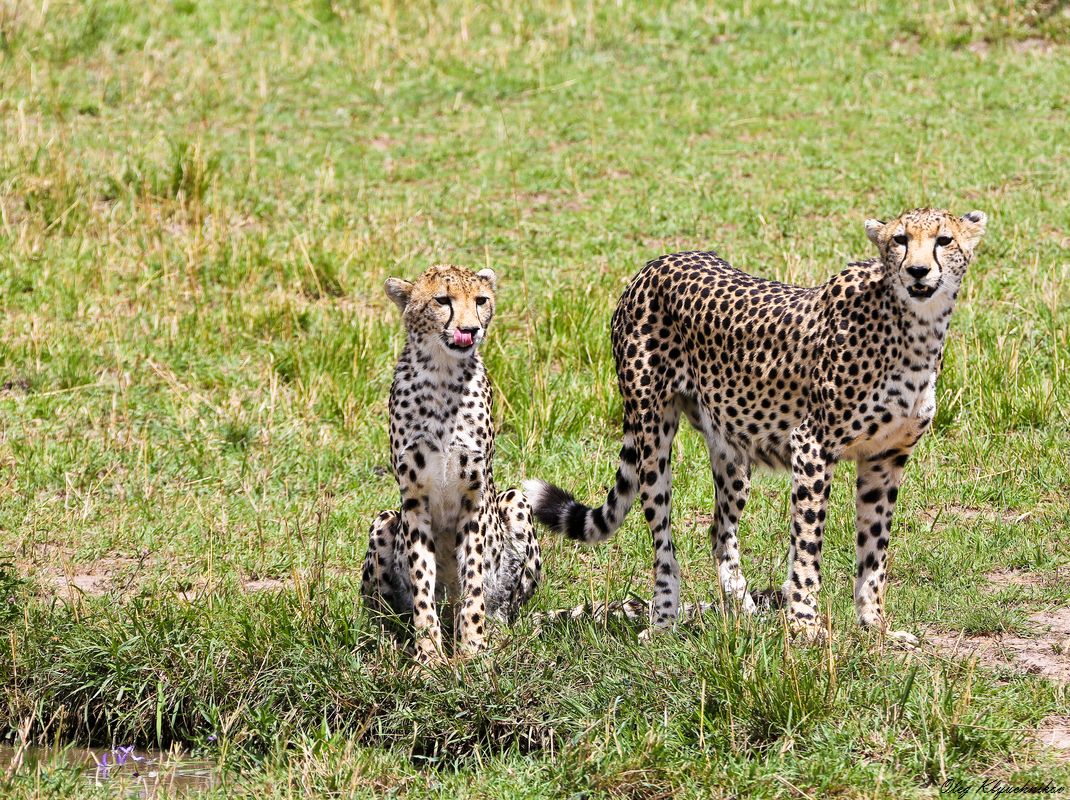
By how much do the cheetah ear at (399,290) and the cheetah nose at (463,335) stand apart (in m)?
0.25

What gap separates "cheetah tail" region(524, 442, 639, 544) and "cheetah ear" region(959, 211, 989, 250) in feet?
4.97

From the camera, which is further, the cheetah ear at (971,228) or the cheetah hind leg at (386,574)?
the cheetah hind leg at (386,574)

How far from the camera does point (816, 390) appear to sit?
17.1ft

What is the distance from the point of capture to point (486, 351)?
7.80 meters

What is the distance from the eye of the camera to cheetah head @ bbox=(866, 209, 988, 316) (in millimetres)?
4867

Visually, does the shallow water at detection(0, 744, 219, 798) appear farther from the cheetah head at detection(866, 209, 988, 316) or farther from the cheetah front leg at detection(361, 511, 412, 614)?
the cheetah head at detection(866, 209, 988, 316)

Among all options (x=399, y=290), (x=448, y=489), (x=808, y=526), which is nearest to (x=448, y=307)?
(x=399, y=290)

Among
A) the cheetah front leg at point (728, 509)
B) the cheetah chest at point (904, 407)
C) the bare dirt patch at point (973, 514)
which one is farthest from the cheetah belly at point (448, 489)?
the bare dirt patch at point (973, 514)

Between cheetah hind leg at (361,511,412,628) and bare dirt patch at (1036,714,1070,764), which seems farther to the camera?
cheetah hind leg at (361,511,412,628)


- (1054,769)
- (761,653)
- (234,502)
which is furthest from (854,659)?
(234,502)

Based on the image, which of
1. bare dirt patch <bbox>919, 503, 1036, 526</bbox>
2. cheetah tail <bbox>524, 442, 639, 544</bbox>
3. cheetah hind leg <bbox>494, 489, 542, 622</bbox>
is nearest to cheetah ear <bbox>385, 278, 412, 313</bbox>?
cheetah hind leg <bbox>494, 489, 542, 622</bbox>

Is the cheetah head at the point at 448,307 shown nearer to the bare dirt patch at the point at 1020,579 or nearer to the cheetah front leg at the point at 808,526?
the cheetah front leg at the point at 808,526

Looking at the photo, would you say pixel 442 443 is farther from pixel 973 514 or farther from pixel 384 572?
pixel 973 514

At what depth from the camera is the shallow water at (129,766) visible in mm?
4379
